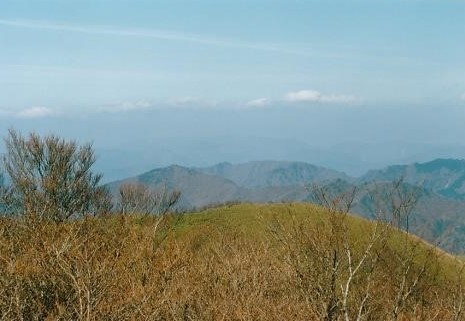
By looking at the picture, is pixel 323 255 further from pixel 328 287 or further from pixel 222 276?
pixel 222 276

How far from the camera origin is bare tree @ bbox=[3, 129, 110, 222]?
64.8m

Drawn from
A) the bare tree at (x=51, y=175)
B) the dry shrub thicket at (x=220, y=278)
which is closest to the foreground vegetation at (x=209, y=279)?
the dry shrub thicket at (x=220, y=278)

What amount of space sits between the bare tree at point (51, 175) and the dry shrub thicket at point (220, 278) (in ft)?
9.61

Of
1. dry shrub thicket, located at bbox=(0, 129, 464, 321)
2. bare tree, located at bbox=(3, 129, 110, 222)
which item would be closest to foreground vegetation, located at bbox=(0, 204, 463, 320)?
dry shrub thicket, located at bbox=(0, 129, 464, 321)

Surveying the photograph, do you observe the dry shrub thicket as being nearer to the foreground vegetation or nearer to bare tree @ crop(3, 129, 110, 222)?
the foreground vegetation

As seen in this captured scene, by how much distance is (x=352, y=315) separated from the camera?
40.1 m

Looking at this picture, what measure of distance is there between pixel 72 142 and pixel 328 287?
56800mm

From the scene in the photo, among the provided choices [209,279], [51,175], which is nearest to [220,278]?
[209,279]

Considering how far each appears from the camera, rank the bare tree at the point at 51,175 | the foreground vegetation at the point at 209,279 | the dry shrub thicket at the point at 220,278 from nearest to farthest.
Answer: the dry shrub thicket at the point at 220,278 < the foreground vegetation at the point at 209,279 < the bare tree at the point at 51,175

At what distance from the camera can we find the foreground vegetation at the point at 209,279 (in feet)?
78.4

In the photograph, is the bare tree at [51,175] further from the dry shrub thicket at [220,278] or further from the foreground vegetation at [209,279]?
the foreground vegetation at [209,279]

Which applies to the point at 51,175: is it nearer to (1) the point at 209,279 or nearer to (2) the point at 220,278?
(1) the point at 209,279

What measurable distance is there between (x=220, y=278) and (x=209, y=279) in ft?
2.81

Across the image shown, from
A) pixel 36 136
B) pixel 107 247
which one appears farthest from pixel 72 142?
pixel 107 247
